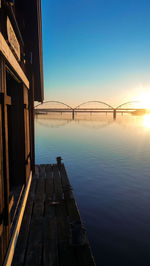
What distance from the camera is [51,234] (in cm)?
461

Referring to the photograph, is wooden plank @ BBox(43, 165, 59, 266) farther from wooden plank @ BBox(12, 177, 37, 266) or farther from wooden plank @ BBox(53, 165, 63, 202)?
wooden plank @ BBox(12, 177, 37, 266)

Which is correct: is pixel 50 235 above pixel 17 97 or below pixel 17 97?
below

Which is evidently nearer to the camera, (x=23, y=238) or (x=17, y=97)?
(x=23, y=238)

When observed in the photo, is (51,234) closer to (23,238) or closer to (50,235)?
(50,235)

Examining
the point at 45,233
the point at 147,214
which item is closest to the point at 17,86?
the point at 45,233

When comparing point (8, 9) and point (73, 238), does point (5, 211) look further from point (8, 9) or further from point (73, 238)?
point (8, 9)

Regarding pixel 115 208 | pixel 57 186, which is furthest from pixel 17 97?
pixel 115 208

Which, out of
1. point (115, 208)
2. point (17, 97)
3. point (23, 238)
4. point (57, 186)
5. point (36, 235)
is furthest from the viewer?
point (115, 208)

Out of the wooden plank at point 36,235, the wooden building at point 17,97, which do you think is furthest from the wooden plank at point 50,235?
the wooden building at point 17,97

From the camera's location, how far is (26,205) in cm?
605

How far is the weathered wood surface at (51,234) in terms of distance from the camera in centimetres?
375

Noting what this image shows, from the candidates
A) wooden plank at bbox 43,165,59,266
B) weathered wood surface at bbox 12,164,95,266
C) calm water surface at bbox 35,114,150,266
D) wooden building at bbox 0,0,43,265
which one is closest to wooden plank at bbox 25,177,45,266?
weathered wood surface at bbox 12,164,95,266

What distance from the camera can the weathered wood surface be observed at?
3752 millimetres

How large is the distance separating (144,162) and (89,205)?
10.6 meters
